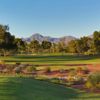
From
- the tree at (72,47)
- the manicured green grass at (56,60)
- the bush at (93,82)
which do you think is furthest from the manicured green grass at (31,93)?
the tree at (72,47)

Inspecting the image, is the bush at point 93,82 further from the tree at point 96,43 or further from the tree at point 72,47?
the tree at point 72,47

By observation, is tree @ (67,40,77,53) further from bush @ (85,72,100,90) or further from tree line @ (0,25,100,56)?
bush @ (85,72,100,90)

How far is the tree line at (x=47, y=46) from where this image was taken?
3912 inches

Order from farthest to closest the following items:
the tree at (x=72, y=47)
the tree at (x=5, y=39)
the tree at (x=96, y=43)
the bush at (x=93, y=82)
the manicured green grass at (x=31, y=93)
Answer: the tree at (x=72, y=47) → the tree at (x=96, y=43) → the tree at (x=5, y=39) → the bush at (x=93, y=82) → the manicured green grass at (x=31, y=93)

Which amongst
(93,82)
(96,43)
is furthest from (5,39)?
(93,82)

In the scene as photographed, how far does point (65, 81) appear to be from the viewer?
110 feet

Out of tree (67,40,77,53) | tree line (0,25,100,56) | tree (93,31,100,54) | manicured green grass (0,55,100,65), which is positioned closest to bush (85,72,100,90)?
manicured green grass (0,55,100,65)

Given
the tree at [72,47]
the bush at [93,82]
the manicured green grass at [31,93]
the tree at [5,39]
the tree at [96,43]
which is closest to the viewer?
the manicured green grass at [31,93]

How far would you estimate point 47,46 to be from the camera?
171 metres

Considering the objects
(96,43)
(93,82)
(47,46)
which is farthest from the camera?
(47,46)

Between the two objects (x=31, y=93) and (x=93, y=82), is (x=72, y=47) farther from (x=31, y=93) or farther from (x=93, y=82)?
(x=31, y=93)

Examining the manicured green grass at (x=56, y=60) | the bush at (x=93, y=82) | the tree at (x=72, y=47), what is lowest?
the bush at (x=93, y=82)

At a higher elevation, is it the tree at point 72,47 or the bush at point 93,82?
the tree at point 72,47

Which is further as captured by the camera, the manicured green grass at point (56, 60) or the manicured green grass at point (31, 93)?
the manicured green grass at point (56, 60)
